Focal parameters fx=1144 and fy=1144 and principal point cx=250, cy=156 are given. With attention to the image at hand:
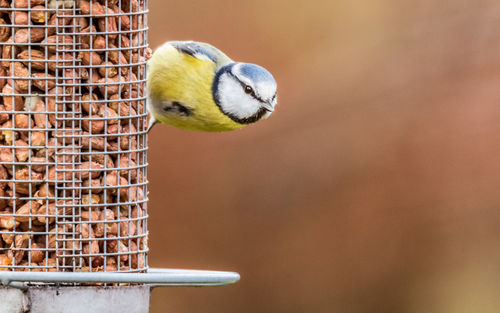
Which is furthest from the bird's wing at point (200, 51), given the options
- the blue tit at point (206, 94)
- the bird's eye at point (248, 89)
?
the bird's eye at point (248, 89)

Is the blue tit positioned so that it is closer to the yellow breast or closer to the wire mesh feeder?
the yellow breast

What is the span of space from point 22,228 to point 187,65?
1.14m

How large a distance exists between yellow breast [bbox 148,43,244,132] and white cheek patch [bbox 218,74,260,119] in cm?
4

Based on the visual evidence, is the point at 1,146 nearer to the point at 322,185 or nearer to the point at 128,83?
the point at 128,83

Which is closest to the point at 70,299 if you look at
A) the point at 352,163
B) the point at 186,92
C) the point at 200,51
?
the point at 186,92

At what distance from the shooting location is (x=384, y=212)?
296 inches

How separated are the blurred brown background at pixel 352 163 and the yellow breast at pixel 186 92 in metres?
1.86

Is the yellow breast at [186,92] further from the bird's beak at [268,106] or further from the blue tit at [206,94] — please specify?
the bird's beak at [268,106]

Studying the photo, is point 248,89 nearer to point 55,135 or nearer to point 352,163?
point 55,135

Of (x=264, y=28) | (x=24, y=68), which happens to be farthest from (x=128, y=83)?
(x=264, y=28)

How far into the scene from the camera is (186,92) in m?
4.93

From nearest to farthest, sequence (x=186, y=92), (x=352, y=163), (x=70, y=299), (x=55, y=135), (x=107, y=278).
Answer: (x=107, y=278), (x=70, y=299), (x=55, y=135), (x=186, y=92), (x=352, y=163)

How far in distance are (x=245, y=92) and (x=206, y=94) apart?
19cm

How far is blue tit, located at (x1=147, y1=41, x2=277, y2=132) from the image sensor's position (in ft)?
15.9
